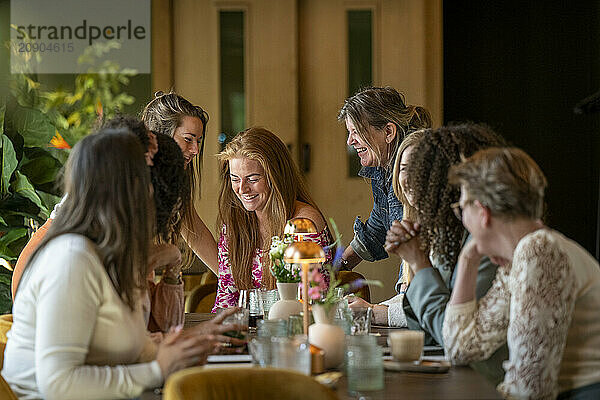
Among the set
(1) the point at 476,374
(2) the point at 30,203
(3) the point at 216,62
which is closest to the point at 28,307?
(1) the point at 476,374

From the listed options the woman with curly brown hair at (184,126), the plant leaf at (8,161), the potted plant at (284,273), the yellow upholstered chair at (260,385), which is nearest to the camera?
the yellow upholstered chair at (260,385)

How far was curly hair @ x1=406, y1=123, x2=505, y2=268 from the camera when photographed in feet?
8.11

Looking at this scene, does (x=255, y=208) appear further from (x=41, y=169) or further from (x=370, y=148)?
(x=41, y=169)

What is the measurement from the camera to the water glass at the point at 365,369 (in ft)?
6.20

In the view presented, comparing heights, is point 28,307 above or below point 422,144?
below

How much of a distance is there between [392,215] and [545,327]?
1.83 m

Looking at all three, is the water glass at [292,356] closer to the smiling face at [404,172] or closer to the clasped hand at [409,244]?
the clasped hand at [409,244]

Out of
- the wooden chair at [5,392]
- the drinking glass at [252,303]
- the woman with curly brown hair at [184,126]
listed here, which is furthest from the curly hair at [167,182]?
the woman with curly brown hair at [184,126]

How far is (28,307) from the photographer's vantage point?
194 centimetres

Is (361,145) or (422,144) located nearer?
(422,144)

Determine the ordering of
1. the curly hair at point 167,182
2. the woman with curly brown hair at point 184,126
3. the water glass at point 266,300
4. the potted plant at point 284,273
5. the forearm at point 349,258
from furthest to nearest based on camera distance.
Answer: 1. the forearm at point 349,258
2. the woman with curly brown hair at point 184,126
3. the water glass at point 266,300
4. the potted plant at point 284,273
5. the curly hair at point 167,182

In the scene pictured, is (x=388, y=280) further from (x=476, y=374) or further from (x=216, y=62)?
(x=476, y=374)

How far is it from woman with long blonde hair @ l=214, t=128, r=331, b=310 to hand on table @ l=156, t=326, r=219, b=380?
1.60 meters

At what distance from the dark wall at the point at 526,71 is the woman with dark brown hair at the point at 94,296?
4691mm
